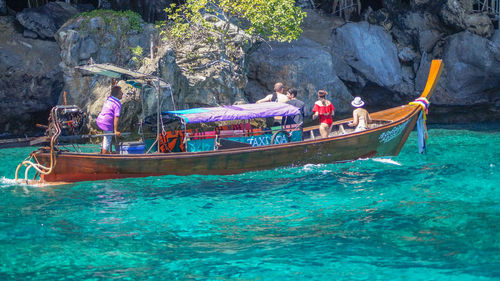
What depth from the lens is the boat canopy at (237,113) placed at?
11883 millimetres

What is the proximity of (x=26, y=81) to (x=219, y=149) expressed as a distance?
12311 mm

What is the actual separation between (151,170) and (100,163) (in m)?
1.15

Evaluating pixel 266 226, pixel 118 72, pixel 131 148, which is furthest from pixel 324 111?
pixel 266 226

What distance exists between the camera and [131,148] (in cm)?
1245

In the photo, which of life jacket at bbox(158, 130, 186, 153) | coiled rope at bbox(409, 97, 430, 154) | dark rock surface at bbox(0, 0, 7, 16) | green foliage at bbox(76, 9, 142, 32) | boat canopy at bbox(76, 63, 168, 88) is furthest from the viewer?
dark rock surface at bbox(0, 0, 7, 16)

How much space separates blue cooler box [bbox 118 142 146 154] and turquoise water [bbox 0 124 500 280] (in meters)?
1.11

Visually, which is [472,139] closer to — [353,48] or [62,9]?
[353,48]

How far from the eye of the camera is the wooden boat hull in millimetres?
11281

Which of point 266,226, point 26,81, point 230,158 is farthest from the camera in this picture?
point 26,81

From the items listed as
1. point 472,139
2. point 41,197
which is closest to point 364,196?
point 41,197

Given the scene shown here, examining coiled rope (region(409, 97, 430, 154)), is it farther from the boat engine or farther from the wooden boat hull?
the boat engine

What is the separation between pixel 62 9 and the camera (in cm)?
2312

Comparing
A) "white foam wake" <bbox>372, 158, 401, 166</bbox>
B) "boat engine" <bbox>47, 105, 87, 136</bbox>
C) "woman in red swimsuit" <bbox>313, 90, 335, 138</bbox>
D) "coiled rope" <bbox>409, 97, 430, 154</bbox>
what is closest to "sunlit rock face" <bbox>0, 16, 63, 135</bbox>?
"boat engine" <bbox>47, 105, 87, 136</bbox>

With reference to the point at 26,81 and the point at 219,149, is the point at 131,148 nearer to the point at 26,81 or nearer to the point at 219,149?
the point at 219,149
